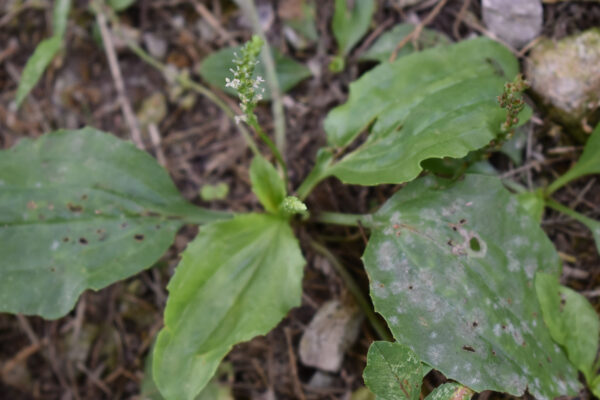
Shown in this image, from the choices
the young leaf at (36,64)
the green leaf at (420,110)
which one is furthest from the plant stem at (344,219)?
the young leaf at (36,64)

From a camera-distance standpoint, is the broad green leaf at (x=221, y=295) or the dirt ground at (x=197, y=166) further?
the dirt ground at (x=197, y=166)

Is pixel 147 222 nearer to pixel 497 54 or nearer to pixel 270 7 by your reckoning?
pixel 270 7

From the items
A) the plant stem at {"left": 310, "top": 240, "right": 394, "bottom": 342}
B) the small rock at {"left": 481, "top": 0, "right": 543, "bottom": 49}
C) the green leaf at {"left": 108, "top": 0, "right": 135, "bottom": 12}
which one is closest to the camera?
the plant stem at {"left": 310, "top": 240, "right": 394, "bottom": 342}

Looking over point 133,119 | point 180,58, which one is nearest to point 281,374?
point 133,119

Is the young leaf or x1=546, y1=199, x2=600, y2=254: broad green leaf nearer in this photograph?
x1=546, y1=199, x2=600, y2=254: broad green leaf

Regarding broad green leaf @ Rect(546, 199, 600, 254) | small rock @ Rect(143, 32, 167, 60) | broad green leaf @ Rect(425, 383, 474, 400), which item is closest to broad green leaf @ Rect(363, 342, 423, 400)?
broad green leaf @ Rect(425, 383, 474, 400)

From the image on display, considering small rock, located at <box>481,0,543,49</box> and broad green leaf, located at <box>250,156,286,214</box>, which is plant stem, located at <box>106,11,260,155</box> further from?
small rock, located at <box>481,0,543,49</box>

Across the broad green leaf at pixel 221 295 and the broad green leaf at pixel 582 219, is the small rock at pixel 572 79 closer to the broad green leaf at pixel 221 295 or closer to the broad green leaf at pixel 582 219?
the broad green leaf at pixel 582 219
